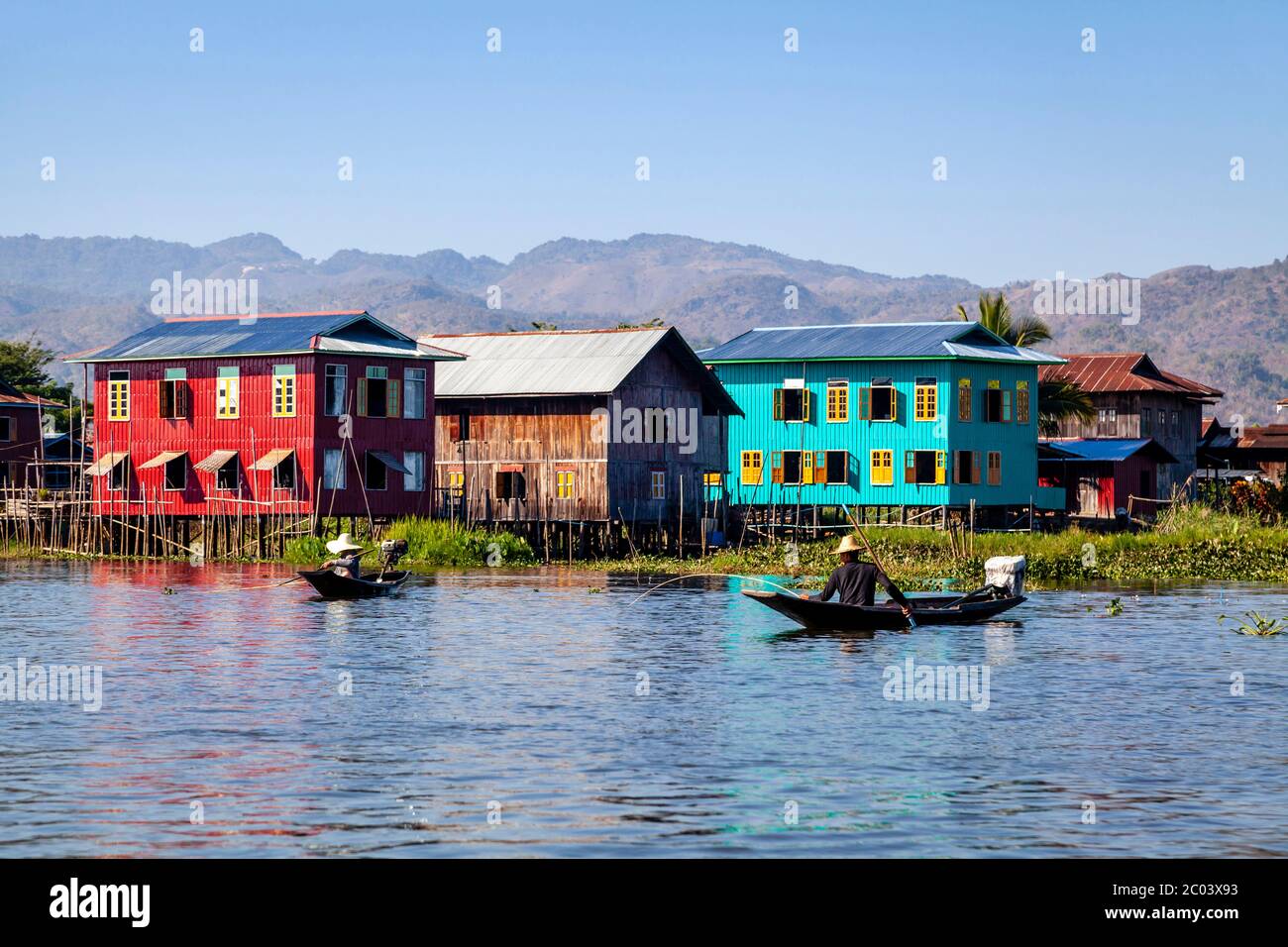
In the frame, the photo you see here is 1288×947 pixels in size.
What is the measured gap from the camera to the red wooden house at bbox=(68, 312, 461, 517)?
54.7 meters

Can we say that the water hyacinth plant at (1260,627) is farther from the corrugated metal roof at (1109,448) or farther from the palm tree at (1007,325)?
the palm tree at (1007,325)

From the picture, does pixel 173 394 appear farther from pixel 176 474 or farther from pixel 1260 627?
pixel 1260 627

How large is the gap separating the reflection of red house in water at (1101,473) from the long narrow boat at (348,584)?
125 feet

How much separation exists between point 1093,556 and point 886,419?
15563 mm

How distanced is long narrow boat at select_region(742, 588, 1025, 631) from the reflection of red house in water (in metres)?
40.5

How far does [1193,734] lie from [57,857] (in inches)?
514

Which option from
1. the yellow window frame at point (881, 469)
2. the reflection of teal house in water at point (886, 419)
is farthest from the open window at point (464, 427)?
the yellow window frame at point (881, 469)

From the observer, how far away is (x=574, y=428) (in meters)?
58.3

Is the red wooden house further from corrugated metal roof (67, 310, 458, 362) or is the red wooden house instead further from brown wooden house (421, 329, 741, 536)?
brown wooden house (421, 329, 741, 536)

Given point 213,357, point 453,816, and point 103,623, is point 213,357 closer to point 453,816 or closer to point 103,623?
point 103,623

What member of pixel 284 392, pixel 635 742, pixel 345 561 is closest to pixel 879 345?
pixel 284 392

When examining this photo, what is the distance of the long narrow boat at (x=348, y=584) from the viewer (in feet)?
125

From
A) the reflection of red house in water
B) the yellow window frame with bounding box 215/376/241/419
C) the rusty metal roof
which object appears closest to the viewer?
the yellow window frame with bounding box 215/376/241/419

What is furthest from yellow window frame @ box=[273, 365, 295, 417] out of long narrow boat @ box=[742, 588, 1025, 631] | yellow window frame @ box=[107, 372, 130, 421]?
long narrow boat @ box=[742, 588, 1025, 631]
